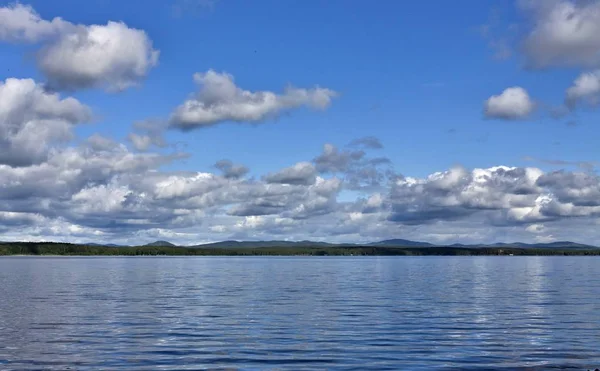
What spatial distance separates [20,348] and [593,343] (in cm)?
4112

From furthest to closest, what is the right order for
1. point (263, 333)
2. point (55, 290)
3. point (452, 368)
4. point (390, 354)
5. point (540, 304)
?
point (55, 290) < point (540, 304) < point (263, 333) < point (390, 354) < point (452, 368)

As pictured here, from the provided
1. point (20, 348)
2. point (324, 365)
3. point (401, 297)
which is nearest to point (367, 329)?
point (324, 365)

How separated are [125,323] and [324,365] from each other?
83.6 ft

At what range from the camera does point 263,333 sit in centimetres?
5181

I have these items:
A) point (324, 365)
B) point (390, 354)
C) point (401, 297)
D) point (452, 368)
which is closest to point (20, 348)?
point (324, 365)

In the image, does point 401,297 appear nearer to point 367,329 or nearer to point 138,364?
point 367,329

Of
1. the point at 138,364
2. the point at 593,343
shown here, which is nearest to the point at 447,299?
the point at 593,343

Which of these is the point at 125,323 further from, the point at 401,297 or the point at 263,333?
the point at 401,297

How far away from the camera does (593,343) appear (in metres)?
47.6

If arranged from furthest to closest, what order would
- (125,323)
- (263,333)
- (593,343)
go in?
(125,323)
(263,333)
(593,343)

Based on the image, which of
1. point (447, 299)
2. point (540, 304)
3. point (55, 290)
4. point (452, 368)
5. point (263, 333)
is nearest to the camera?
point (452, 368)

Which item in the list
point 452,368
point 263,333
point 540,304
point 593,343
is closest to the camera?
point 452,368

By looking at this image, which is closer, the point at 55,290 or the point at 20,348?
the point at 20,348

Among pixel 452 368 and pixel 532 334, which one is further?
pixel 532 334
